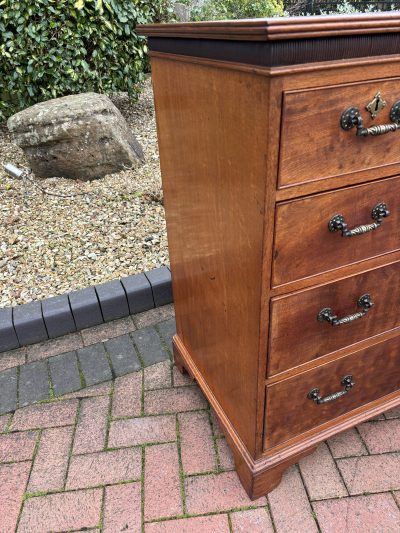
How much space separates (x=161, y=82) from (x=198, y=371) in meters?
1.18

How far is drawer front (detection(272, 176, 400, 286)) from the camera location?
42.1 inches

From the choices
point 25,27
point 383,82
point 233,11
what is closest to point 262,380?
point 383,82

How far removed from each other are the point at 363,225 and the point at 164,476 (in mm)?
1247

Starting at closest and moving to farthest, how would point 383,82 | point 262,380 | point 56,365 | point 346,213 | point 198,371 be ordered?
point 383,82
point 346,213
point 262,380
point 198,371
point 56,365

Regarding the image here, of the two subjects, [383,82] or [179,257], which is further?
[179,257]

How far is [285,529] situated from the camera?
1546mm

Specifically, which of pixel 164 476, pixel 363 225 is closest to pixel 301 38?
pixel 363 225

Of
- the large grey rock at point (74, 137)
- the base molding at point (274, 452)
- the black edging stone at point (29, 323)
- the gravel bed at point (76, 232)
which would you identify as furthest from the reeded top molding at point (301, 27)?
the large grey rock at point (74, 137)

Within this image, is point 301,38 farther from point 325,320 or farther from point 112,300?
point 112,300

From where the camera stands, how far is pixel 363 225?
3.84ft

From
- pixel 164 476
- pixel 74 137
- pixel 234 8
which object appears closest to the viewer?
→ pixel 164 476

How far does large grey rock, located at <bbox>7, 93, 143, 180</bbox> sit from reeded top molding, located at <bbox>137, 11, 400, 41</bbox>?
8.04 ft

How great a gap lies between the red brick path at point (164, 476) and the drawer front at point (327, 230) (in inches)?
38.2

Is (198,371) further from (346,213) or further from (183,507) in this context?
(346,213)
